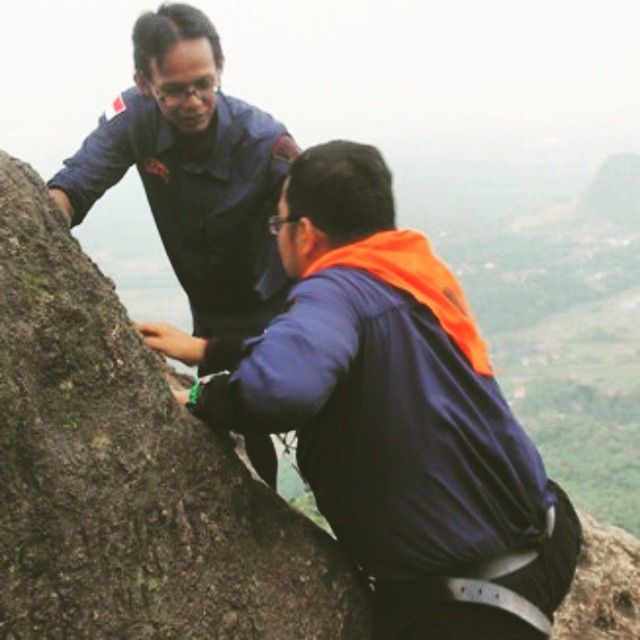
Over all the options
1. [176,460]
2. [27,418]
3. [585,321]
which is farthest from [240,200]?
[585,321]

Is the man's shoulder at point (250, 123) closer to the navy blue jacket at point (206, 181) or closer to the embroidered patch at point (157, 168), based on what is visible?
the navy blue jacket at point (206, 181)

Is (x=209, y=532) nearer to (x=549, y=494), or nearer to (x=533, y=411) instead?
(x=549, y=494)

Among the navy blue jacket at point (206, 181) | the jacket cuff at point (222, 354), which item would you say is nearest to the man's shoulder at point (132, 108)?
the navy blue jacket at point (206, 181)

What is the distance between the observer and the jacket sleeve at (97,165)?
15.5ft

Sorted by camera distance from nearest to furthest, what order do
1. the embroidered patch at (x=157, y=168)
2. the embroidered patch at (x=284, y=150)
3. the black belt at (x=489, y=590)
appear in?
1. the black belt at (x=489, y=590)
2. the embroidered patch at (x=284, y=150)
3. the embroidered patch at (x=157, y=168)

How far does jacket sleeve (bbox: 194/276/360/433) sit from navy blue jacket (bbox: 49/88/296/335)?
1.98 meters

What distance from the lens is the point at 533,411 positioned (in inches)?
4001

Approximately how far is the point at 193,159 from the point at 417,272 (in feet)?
6.96

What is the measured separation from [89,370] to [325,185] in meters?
1.16

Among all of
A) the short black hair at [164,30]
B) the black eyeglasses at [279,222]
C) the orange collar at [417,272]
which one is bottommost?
the orange collar at [417,272]

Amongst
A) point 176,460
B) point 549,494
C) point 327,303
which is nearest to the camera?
point 327,303

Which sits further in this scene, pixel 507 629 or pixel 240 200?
pixel 240 200

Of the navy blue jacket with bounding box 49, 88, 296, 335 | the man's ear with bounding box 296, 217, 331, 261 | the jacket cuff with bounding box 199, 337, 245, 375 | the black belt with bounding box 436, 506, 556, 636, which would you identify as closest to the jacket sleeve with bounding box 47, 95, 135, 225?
the navy blue jacket with bounding box 49, 88, 296, 335

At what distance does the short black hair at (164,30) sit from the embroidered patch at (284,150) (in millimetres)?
606
